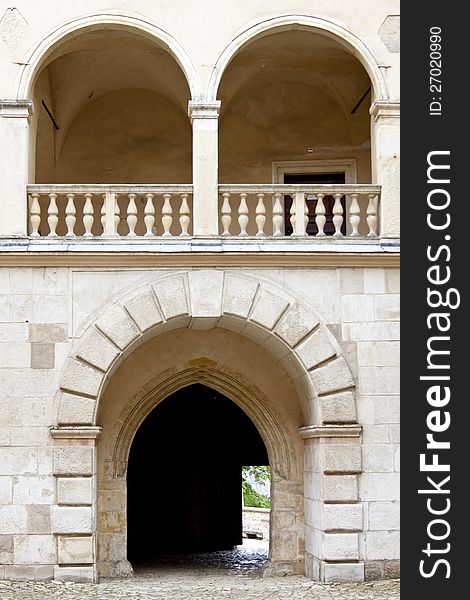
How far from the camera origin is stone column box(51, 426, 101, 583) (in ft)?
37.3

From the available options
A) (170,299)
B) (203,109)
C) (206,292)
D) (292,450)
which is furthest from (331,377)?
(203,109)

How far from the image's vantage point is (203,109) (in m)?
12.0

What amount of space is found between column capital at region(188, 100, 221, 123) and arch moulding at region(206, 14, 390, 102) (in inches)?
Result: 3.5

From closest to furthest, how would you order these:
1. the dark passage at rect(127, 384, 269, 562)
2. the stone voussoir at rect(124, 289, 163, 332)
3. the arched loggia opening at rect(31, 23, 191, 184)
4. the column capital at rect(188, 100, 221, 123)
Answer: the stone voussoir at rect(124, 289, 163, 332), the column capital at rect(188, 100, 221, 123), the arched loggia opening at rect(31, 23, 191, 184), the dark passage at rect(127, 384, 269, 562)

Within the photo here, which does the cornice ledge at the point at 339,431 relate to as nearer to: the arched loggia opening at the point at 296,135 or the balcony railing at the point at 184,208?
the balcony railing at the point at 184,208

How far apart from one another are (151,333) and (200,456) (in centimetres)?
690

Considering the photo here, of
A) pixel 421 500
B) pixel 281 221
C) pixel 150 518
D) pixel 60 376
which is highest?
pixel 281 221

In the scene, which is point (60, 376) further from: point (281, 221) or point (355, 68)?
point (355, 68)

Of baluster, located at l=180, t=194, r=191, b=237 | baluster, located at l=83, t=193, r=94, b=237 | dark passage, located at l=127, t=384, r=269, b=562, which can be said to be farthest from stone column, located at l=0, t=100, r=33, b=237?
dark passage, located at l=127, t=384, r=269, b=562

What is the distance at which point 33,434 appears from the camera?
1154 centimetres

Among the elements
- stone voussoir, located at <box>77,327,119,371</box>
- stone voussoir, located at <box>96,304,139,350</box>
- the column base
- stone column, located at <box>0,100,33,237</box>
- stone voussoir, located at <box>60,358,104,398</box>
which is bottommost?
the column base

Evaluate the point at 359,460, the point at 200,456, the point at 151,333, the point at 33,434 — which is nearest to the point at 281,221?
the point at 151,333

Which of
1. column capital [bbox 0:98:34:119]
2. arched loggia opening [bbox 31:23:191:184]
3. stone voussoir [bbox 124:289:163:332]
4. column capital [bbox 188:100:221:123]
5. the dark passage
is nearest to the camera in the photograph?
stone voussoir [bbox 124:289:163:332]

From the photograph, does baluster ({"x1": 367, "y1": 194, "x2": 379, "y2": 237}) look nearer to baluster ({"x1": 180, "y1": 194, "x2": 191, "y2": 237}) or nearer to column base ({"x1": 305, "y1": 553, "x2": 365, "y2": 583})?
baluster ({"x1": 180, "y1": 194, "x2": 191, "y2": 237})
